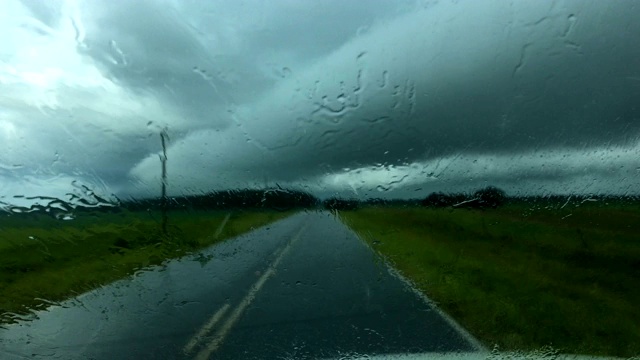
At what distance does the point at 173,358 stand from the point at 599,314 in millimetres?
Answer: 4522

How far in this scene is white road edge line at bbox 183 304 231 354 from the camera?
659 centimetres

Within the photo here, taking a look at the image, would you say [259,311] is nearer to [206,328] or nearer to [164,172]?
[206,328]

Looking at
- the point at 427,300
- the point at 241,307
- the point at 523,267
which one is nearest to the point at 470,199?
the point at 427,300

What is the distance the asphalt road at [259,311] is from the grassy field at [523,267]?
1.16 feet

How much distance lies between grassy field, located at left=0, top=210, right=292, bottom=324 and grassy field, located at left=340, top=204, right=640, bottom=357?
147 cm

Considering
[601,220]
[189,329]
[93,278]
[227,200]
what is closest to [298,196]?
[227,200]

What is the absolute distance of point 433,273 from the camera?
25.1ft

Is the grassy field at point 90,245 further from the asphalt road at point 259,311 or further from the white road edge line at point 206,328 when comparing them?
the white road edge line at point 206,328

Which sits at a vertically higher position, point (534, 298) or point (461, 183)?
point (461, 183)

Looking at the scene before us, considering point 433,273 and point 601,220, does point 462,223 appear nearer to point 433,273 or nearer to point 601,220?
point 433,273

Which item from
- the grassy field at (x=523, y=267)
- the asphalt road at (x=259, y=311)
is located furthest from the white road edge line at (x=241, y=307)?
the grassy field at (x=523, y=267)

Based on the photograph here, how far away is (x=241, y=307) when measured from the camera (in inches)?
308

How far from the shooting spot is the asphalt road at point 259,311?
631cm

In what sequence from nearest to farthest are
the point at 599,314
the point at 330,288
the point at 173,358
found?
the point at 173,358 < the point at 330,288 < the point at 599,314
